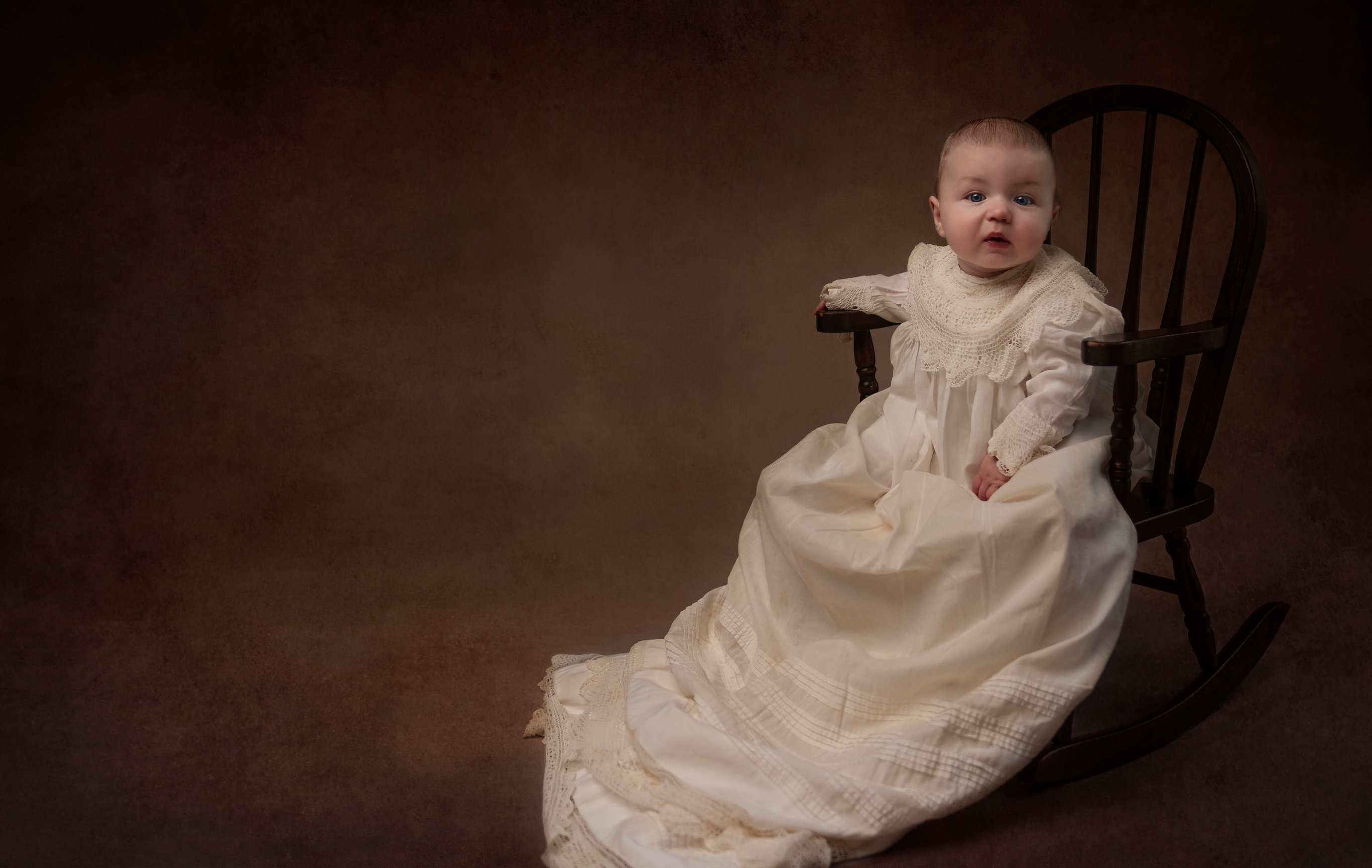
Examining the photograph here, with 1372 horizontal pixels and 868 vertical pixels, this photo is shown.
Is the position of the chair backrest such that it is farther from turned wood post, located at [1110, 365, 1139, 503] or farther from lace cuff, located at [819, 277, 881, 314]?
lace cuff, located at [819, 277, 881, 314]

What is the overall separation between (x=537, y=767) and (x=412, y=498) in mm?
1055

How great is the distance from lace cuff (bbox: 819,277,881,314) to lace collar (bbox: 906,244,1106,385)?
9cm

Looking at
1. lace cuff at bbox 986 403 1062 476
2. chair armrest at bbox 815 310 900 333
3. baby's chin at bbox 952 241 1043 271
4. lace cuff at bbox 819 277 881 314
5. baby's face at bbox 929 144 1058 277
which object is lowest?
lace cuff at bbox 986 403 1062 476

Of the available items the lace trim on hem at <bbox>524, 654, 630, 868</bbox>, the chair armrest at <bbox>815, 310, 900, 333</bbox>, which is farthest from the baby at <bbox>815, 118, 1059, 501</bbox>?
the lace trim on hem at <bbox>524, 654, 630, 868</bbox>

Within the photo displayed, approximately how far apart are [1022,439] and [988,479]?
80 millimetres

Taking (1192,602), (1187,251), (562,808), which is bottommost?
(562,808)

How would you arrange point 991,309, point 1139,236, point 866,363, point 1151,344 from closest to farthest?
point 1151,344 < point 991,309 < point 1139,236 < point 866,363

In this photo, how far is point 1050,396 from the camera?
1.56 m

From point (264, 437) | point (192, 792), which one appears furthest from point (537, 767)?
point (264, 437)

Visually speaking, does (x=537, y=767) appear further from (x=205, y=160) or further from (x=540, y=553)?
(x=205, y=160)

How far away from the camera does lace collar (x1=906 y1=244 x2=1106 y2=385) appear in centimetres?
160

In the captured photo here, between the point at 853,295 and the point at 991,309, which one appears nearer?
the point at 991,309

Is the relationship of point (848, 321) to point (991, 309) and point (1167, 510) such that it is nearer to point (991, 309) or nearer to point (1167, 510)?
point (991, 309)

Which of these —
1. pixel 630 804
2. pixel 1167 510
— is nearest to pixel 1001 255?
pixel 1167 510
